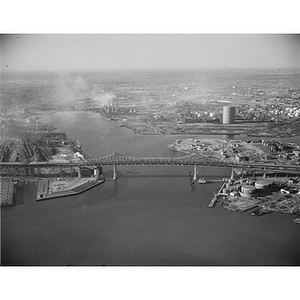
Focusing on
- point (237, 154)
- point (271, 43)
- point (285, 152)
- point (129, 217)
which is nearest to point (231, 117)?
point (237, 154)

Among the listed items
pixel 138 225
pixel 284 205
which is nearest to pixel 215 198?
pixel 284 205

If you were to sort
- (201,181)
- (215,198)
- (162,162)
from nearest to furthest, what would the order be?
1. (215,198)
2. (201,181)
3. (162,162)

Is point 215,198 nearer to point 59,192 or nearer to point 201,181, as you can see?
point 201,181

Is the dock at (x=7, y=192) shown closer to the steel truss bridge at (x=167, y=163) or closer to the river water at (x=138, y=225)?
the river water at (x=138, y=225)

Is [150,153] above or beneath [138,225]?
above

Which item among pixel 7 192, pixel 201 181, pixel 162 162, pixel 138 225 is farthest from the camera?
pixel 162 162

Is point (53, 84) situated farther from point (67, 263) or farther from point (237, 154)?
point (237, 154)
